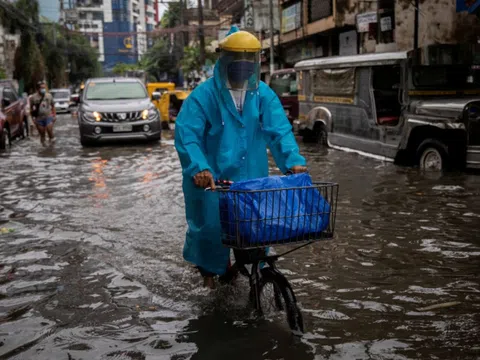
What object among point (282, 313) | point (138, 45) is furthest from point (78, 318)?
point (138, 45)

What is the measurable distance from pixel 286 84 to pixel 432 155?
9791 mm

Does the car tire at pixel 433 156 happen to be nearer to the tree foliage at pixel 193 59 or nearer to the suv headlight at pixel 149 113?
the suv headlight at pixel 149 113

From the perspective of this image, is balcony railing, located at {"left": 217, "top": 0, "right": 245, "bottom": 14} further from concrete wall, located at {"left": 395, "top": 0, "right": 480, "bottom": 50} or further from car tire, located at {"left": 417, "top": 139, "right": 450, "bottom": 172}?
car tire, located at {"left": 417, "top": 139, "right": 450, "bottom": 172}

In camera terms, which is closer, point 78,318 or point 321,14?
point 78,318

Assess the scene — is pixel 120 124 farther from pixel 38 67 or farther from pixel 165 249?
pixel 38 67

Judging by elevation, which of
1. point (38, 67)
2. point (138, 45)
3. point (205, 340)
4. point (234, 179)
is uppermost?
point (138, 45)

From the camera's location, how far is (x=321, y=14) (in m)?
28.4

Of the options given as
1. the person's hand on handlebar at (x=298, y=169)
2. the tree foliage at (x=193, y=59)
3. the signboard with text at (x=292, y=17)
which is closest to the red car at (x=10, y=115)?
the person's hand on handlebar at (x=298, y=169)

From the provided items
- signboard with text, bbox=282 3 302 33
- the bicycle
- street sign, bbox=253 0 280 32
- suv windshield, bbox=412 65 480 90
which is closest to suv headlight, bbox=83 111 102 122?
suv windshield, bbox=412 65 480 90

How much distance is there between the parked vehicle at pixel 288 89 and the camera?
63.2ft

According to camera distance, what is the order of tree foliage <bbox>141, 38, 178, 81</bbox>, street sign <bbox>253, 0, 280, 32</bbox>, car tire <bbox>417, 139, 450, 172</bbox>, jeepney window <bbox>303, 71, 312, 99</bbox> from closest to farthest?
car tire <bbox>417, 139, 450, 172</bbox> → jeepney window <bbox>303, 71, 312, 99</bbox> → street sign <bbox>253, 0, 280, 32</bbox> → tree foliage <bbox>141, 38, 178, 81</bbox>

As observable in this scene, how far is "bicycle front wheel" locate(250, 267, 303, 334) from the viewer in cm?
382

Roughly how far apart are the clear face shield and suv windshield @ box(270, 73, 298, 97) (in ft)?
51.4

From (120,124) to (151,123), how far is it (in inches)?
30.8
